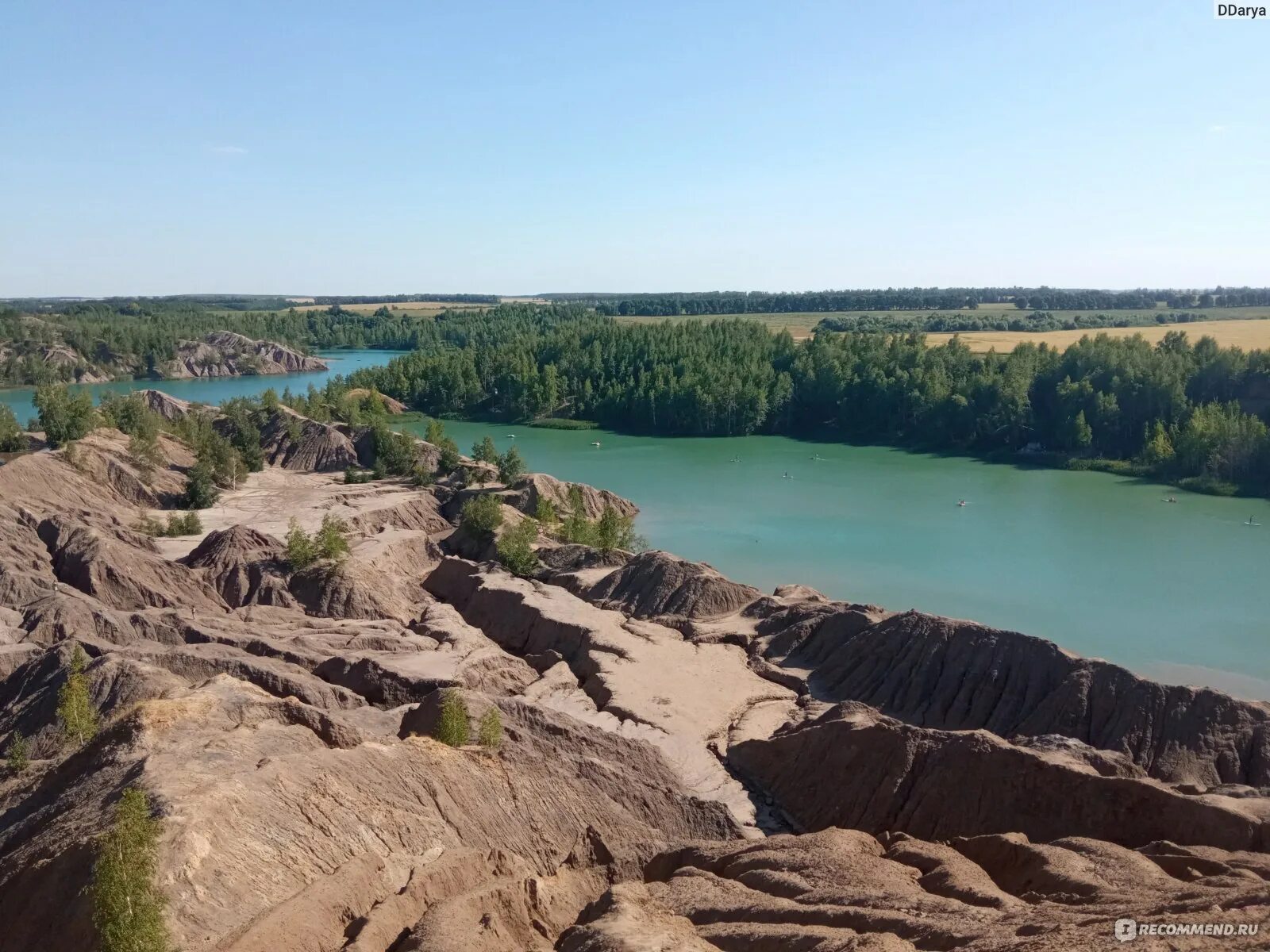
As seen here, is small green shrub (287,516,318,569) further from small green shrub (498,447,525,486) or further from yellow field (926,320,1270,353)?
yellow field (926,320,1270,353)

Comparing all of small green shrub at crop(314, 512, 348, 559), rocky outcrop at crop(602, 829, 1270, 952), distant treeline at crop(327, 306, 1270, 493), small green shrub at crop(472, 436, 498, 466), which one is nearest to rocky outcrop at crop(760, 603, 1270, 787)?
rocky outcrop at crop(602, 829, 1270, 952)

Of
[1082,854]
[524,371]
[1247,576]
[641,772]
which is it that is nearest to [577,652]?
[641,772]

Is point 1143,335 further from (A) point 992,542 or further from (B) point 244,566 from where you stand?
(B) point 244,566

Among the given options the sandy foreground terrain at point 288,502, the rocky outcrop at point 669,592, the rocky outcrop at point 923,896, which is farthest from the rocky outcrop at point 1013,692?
the sandy foreground terrain at point 288,502

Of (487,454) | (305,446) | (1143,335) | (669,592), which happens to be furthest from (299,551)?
(1143,335)

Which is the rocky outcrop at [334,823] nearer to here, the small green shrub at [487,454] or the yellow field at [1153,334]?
the small green shrub at [487,454]

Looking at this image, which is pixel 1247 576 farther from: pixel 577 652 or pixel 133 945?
pixel 133 945

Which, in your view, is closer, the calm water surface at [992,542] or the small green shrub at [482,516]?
the calm water surface at [992,542]
